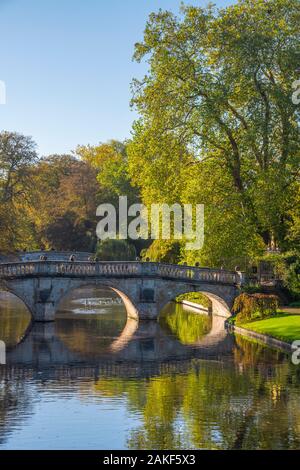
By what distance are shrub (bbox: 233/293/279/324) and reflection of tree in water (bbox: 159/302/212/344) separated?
2.24m

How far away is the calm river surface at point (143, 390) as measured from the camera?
763 inches

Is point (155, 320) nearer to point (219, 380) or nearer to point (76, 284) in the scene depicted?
point (76, 284)

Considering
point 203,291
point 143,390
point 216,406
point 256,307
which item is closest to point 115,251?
point 203,291

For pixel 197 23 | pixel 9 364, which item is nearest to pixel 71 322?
pixel 9 364

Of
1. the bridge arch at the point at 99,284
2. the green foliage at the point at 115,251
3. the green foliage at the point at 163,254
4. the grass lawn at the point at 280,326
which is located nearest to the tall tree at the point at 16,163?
the green foliage at the point at 115,251

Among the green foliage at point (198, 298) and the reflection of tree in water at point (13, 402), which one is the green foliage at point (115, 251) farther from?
the reflection of tree in water at point (13, 402)

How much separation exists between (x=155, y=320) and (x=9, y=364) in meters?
17.3

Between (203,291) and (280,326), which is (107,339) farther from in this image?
(203,291)

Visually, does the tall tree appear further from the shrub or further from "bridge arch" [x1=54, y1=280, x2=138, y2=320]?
the shrub

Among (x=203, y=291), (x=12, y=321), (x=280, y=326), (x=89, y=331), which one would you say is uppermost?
(x=203, y=291)

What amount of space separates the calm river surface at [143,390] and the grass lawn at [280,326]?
1.10 metres

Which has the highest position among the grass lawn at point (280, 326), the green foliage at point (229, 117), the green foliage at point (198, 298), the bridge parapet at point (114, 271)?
the green foliage at point (229, 117)

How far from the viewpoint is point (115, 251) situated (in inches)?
2980

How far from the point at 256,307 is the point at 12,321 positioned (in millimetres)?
14947
